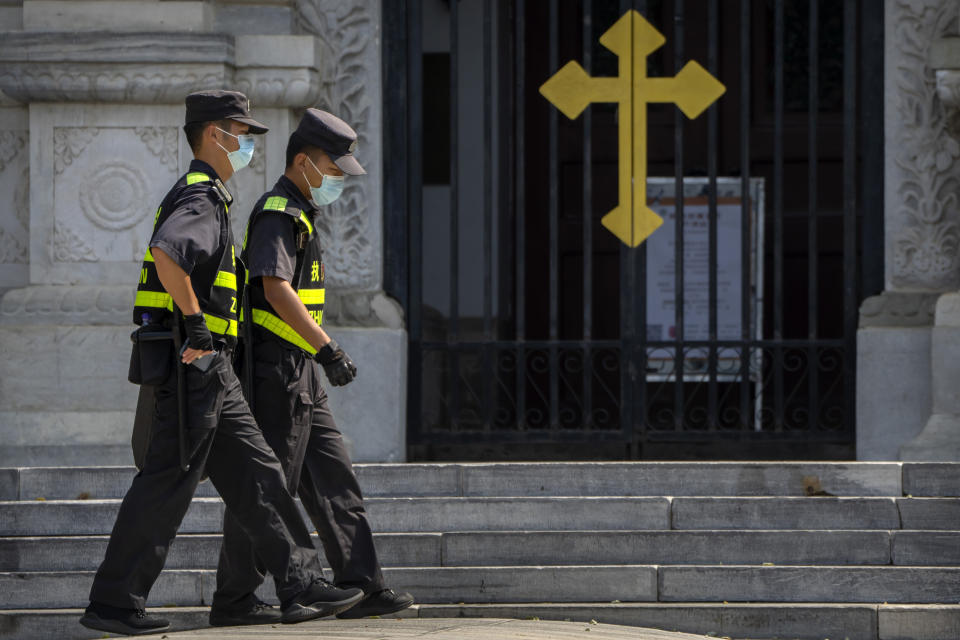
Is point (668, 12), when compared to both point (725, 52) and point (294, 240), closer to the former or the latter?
point (725, 52)

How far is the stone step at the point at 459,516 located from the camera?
272 inches

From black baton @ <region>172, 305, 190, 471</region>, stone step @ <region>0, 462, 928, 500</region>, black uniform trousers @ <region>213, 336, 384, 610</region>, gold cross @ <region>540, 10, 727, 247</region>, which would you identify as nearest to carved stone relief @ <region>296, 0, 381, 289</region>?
gold cross @ <region>540, 10, 727, 247</region>

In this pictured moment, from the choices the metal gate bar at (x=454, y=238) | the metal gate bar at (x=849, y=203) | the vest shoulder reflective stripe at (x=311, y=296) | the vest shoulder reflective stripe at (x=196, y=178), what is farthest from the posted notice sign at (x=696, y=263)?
the vest shoulder reflective stripe at (x=196, y=178)

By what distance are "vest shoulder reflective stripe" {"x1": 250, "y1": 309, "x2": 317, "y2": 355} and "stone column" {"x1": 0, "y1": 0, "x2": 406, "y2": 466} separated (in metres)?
2.81

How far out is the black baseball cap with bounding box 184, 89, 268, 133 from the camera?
18.7 ft

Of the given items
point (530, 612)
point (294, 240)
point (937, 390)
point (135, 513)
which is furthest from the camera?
point (937, 390)

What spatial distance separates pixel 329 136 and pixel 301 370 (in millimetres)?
839

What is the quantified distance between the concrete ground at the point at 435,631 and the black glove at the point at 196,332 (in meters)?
0.99

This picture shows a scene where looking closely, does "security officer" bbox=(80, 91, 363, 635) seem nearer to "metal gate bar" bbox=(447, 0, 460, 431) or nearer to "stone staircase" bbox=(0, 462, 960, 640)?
"stone staircase" bbox=(0, 462, 960, 640)

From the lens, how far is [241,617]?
5.69 meters

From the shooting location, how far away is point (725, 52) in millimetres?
10648

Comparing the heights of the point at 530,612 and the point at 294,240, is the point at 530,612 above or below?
below

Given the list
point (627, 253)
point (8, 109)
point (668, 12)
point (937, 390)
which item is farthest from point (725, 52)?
point (8, 109)

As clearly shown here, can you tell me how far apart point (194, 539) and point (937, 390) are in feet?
12.6
